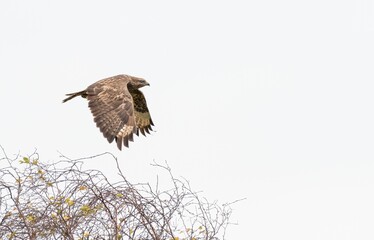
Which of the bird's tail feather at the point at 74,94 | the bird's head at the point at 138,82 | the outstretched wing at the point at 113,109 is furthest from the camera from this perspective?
the bird's head at the point at 138,82

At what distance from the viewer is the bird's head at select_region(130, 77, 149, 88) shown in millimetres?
15914

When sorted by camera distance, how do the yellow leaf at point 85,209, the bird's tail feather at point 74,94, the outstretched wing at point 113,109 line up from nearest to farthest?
the yellow leaf at point 85,209 → the outstretched wing at point 113,109 → the bird's tail feather at point 74,94

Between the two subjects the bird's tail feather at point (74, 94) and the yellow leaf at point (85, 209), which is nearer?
the yellow leaf at point (85, 209)

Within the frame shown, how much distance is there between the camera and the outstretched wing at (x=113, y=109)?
494 inches

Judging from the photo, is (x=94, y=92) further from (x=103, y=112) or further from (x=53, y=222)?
(x=53, y=222)

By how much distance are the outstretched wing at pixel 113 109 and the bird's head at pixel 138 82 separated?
1343 millimetres

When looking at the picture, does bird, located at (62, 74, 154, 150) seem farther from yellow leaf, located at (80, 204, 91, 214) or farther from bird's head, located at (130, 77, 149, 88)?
yellow leaf, located at (80, 204, 91, 214)

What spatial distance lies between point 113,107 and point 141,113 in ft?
9.10

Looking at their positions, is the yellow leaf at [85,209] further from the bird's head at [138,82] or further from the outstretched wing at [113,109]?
the bird's head at [138,82]

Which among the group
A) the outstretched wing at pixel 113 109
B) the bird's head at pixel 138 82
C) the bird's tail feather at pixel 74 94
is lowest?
the outstretched wing at pixel 113 109

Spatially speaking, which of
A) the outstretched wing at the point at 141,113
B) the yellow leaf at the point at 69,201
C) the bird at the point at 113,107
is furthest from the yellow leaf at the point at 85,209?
the outstretched wing at the point at 141,113

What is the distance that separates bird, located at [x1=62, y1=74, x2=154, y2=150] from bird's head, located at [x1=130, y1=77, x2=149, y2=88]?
0.92 ft

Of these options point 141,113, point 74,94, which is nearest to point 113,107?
point 74,94

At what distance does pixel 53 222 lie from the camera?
23.8ft
